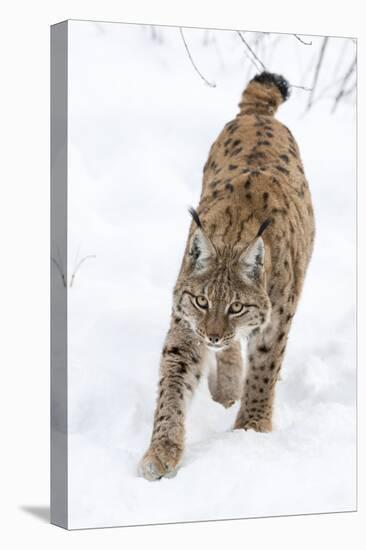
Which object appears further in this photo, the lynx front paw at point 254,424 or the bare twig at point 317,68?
the bare twig at point 317,68

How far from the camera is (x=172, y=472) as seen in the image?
7031 millimetres

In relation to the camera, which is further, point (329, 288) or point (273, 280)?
point (329, 288)

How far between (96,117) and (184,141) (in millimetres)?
689

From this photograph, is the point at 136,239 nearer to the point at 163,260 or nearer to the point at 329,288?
the point at 163,260

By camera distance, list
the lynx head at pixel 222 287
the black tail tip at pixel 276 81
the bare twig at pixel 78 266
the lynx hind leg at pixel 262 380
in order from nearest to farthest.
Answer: the bare twig at pixel 78 266
the lynx head at pixel 222 287
the lynx hind leg at pixel 262 380
the black tail tip at pixel 276 81

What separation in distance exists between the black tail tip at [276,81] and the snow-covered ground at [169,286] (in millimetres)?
44

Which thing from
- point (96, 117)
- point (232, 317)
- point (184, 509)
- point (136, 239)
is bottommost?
point (184, 509)

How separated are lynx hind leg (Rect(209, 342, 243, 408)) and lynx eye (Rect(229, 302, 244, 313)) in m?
0.70

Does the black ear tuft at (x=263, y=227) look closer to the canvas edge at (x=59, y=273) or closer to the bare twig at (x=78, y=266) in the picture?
the bare twig at (x=78, y=266)

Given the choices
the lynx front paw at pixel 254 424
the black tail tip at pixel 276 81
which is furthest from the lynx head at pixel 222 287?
the black tail tip at pixel 276 81

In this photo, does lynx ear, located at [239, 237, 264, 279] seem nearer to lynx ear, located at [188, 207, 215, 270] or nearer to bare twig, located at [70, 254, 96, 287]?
lynx ear, located at [188, 207, 215, 270]

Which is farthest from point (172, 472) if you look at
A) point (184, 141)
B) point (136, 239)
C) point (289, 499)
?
point (184, 141)

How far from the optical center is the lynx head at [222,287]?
6.95 meters

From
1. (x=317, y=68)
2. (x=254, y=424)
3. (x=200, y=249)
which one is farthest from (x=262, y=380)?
(x=317, y=68)
